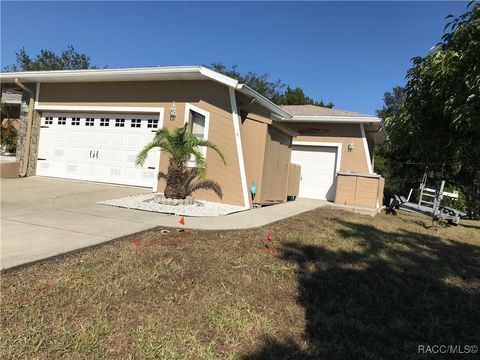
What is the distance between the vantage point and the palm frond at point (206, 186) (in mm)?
10508

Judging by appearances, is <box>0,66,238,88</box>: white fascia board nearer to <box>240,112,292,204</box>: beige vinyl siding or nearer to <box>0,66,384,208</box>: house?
<box>0,66,384,208</box>: house

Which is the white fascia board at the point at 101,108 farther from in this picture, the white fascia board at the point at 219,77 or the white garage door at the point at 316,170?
the white garage door at the point at 316,170

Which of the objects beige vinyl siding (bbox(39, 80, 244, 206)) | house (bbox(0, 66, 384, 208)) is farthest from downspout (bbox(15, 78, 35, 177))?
beige vinyl siding (bbox(39, 80, 244, 206))

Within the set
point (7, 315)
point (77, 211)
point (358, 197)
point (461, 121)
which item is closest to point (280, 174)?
point (358, 197)

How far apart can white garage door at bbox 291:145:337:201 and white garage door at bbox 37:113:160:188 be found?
266 inches

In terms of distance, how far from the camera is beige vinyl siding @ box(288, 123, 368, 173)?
14.7 meters

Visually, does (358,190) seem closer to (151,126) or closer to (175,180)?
(175,180)

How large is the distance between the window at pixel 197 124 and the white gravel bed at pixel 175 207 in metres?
1.95

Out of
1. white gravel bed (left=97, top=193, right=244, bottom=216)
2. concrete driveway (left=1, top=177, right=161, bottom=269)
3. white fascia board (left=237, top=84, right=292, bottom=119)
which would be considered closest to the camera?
Result: concrete driveway (left=1, top=177, right=161, bottom=269)

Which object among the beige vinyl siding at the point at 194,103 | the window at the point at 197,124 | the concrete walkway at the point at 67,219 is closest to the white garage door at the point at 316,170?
the concrete walkway at the point at 67,219

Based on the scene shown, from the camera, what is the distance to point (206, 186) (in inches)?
417

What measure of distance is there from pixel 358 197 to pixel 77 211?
9062 mm

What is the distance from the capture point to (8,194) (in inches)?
368

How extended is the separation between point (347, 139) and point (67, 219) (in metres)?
11.0
